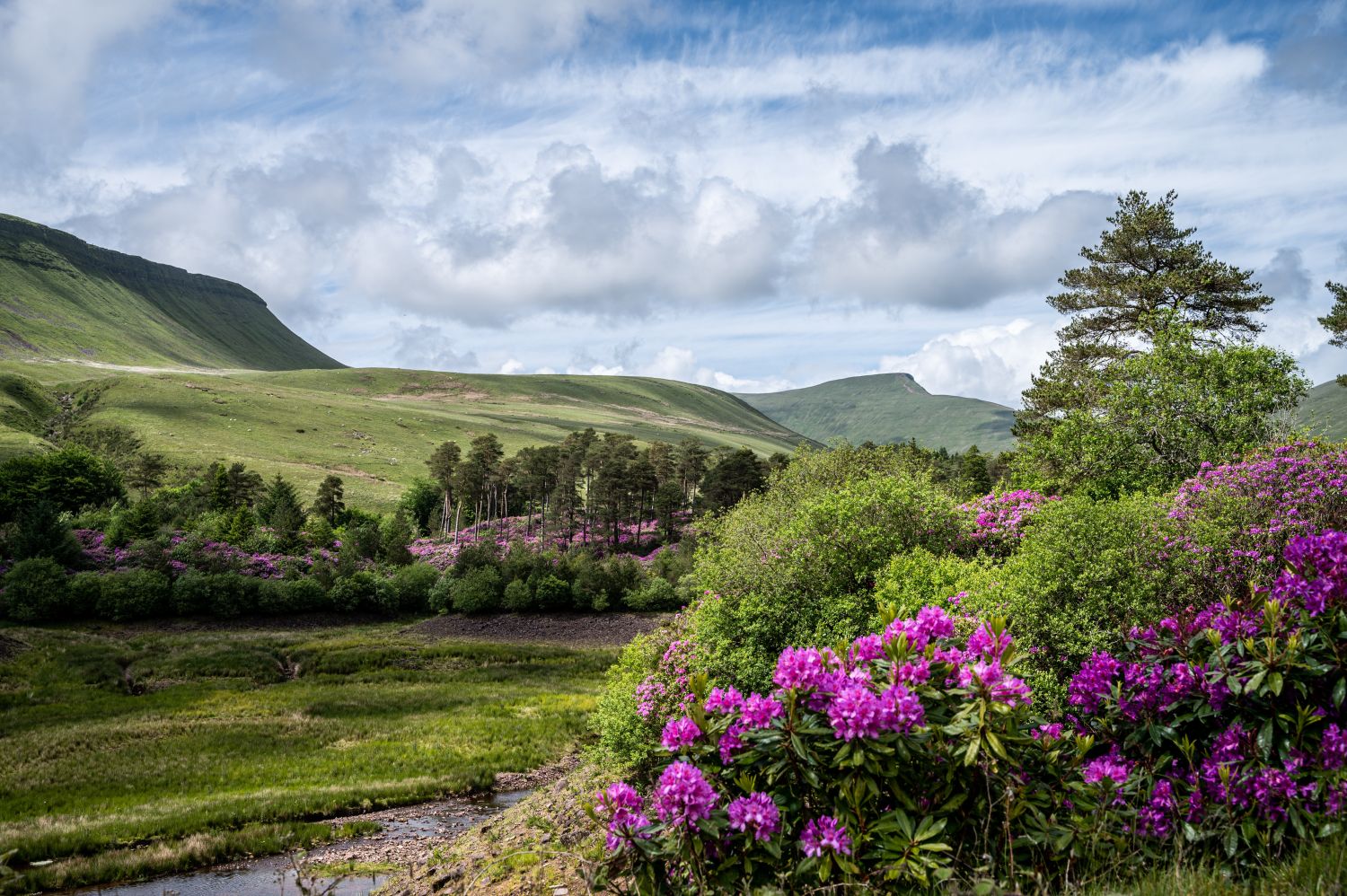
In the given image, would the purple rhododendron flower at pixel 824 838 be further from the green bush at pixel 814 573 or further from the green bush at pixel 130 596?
the green bush at pixel 130 596

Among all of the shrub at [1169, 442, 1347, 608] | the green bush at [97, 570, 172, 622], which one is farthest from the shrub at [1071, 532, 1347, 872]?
the green bush at [97, 570, 172, 622]

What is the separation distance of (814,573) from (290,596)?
60.8 metres

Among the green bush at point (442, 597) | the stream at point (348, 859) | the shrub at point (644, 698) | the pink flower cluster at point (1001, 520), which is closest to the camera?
the shrub at point (644, 698)

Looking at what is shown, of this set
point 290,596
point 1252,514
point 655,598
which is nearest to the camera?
point 1252,514

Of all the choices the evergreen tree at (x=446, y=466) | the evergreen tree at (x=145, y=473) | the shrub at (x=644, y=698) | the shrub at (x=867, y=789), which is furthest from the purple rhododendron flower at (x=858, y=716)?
the evergreen tree at (x=145, y=473)

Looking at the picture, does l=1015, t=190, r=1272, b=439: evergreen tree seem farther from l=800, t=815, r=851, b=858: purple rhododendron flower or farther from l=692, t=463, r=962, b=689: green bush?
l=800, t=815, r=851, b=858: purple rhododendron flower

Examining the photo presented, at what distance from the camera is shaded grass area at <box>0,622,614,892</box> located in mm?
21047

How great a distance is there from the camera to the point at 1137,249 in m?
37.6

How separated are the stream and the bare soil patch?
34489 millimetres

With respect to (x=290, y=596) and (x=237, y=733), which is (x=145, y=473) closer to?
(x=290, y=596)

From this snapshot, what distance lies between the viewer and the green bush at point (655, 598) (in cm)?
6631

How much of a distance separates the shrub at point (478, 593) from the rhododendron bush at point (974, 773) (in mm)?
62740

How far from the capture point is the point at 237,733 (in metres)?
32.2

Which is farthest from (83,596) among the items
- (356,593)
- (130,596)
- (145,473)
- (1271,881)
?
(1271,881)
